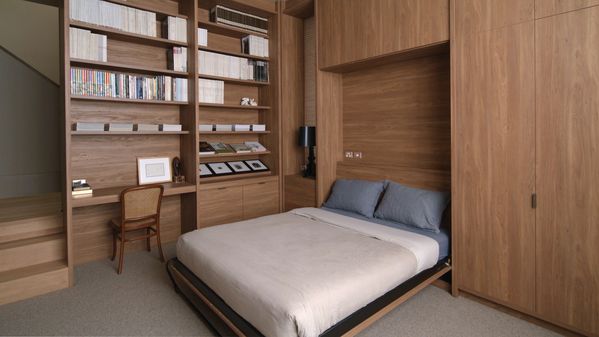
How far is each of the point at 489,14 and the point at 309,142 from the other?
225cm

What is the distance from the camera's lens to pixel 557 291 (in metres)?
2.07

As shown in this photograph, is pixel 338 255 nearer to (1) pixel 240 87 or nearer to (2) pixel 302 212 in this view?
(2) pixel 302 212

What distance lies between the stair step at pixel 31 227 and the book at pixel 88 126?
2.79 feet

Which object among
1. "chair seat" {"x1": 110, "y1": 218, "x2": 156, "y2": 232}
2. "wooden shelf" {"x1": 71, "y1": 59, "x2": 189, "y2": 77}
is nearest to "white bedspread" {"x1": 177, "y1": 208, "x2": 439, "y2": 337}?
"chair seat" {"x1": 110, "y1": 218, "x2": 156, "y2": 232}

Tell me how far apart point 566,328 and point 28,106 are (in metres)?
6.22

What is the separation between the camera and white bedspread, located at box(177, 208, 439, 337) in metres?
1.63

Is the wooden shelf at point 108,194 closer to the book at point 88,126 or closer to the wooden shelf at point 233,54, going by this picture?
the book at point 88,126

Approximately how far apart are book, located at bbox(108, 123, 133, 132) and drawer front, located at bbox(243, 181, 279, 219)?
4.54 feet

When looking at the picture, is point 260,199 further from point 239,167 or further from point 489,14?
point 489,14

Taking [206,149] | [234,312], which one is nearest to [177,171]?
[206,149]

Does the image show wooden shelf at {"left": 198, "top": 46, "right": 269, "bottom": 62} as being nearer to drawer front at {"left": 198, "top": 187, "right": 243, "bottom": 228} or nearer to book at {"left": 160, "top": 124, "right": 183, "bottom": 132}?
book at {"left": 160, "top": 124, "right": 183, "bottom": 132}

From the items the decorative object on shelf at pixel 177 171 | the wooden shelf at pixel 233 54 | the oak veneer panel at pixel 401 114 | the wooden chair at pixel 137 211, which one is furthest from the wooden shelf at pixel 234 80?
the wooden chair at pixel 137 211

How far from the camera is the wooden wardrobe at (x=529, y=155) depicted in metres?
1.94

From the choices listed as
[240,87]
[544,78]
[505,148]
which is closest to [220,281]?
[505,148]
